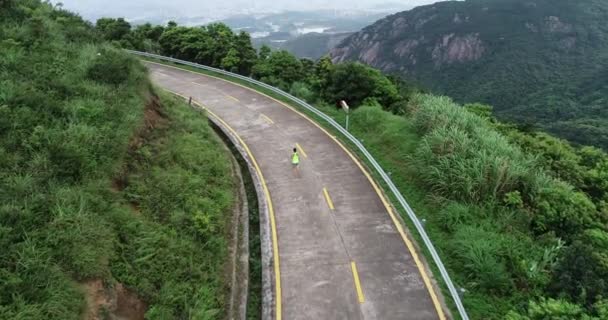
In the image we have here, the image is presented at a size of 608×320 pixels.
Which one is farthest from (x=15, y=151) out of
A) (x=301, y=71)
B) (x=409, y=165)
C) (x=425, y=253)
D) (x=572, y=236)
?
(x=301, y=71)

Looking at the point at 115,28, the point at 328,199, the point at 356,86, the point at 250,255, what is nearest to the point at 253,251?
the point at 250,255

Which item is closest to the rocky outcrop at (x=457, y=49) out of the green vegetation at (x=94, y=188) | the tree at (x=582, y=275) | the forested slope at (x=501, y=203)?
the forested slope at (x=501, y=203)

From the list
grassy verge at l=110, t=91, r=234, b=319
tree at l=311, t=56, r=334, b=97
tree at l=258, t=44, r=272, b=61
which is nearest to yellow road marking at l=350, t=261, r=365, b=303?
grassy verge at l=110, t=91, r=234, b=319

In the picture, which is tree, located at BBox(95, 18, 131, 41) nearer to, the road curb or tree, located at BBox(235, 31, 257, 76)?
tree, located at BBox(235, 31, 257, 76)

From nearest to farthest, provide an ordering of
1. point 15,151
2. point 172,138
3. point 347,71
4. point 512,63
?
point 15,151
point 172,138
point 347,71
point 512,63

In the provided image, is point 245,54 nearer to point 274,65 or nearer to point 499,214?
point 274,65

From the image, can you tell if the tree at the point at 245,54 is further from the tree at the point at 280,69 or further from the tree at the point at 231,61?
the tree at the point at 280,69

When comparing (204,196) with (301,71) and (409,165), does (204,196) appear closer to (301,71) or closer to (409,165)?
(409,165)
